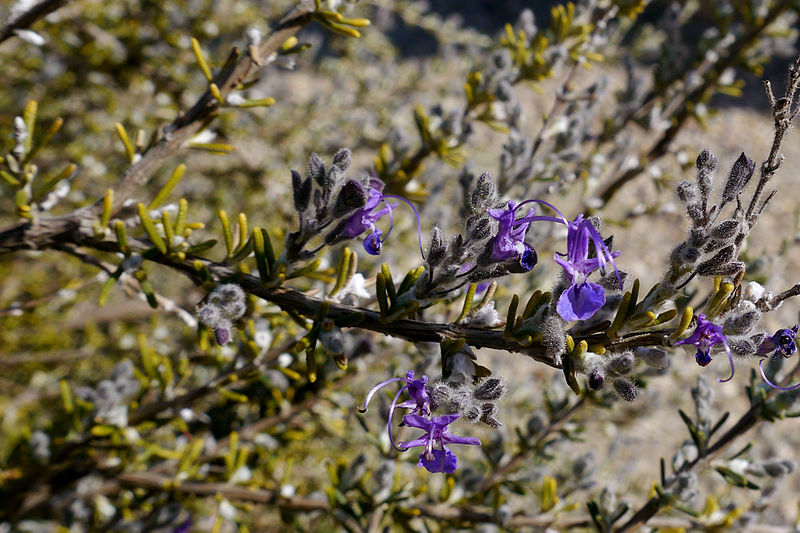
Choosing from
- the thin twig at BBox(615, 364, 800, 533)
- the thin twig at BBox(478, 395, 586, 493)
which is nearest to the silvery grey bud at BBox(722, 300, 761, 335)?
the thin twig at BBox(615, 364, 800, 533)

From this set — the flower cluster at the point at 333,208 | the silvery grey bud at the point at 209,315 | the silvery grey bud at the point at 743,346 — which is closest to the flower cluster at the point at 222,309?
the silvery grey bud at the point at 209,315

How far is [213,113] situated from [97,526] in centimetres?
148

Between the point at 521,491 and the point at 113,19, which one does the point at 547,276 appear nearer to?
the point at 521,491

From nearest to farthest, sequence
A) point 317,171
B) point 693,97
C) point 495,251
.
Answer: point 495,251
point 317,171
point 693,97

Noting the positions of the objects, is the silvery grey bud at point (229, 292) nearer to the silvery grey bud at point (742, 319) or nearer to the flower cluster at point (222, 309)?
the flower cluster at point (222, 309)

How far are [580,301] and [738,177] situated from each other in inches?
10.6

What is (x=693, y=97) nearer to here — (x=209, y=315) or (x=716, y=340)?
(x=716, y=340)

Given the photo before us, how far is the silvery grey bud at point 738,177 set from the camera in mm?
767

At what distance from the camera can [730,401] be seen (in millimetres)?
4875

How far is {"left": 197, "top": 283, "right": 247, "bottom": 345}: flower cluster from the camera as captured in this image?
91 cm

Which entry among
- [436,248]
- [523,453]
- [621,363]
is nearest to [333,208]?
[436,248]

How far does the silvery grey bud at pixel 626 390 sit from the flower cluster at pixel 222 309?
57cm

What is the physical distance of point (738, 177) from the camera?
0.77 metres

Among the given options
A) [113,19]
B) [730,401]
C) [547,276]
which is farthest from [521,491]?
A: [730,401]
